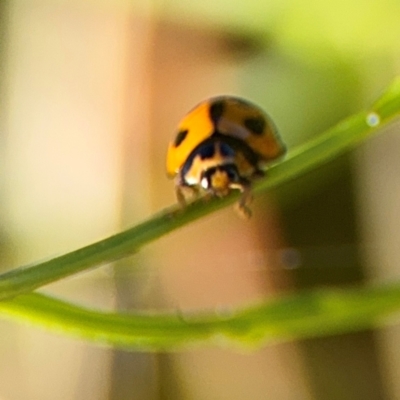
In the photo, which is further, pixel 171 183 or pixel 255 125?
pixel 171 183

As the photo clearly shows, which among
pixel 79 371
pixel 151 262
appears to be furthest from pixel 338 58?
pixel 79 371

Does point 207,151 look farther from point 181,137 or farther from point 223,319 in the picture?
point 223,319

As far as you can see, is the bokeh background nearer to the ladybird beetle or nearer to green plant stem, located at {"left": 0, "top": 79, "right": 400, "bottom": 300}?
the ladybird beetle

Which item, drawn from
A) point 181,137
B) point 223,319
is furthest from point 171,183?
point 223,319

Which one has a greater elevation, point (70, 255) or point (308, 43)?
point (308, 43)

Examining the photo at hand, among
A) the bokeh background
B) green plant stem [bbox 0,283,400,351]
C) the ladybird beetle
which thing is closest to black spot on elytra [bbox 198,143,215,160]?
the ladybird beetle

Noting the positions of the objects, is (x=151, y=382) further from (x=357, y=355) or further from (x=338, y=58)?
(x=338, y=58)

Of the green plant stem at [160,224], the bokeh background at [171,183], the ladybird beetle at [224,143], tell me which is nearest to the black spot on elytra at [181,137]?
the ladybird beetle at [224,143]
